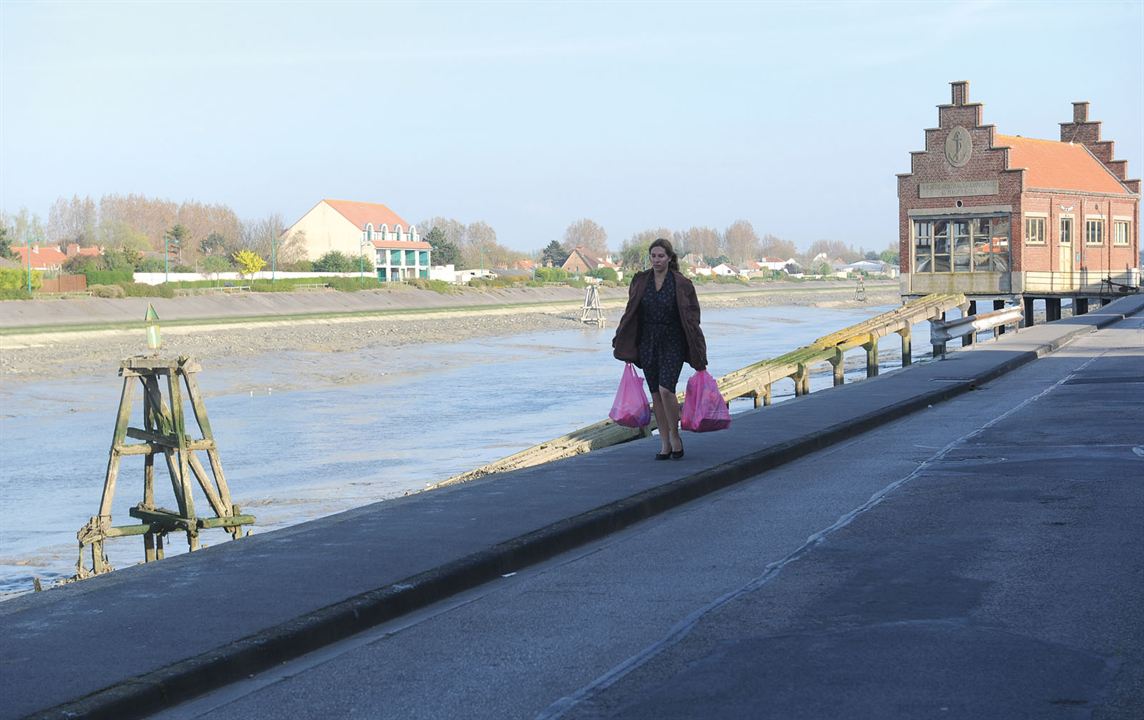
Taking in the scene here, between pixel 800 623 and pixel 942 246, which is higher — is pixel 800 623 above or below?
below

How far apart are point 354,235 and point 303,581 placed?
403ft

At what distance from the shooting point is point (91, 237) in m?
151

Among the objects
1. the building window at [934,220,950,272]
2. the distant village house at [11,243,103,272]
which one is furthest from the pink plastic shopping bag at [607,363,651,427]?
the distant village house at [11,243,103,272]

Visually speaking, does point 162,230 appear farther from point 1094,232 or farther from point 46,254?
point 1094,232

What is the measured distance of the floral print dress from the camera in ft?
40.1

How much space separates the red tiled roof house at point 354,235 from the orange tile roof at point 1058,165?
262ft

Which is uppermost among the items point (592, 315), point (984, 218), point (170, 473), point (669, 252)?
point (984, 218)

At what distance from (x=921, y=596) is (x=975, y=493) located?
153 inches

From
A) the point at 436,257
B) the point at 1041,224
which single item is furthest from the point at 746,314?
the point at 436,257

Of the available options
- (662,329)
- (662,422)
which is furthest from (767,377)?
(662,329)

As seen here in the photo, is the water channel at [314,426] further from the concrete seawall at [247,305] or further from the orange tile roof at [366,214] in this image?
the orange tile roof at [366,214]

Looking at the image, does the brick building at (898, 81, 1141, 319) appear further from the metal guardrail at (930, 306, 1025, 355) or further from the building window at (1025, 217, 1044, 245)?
the metal guardrail at (930, 306, 1025, 355)

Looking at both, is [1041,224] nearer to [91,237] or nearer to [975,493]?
[975,493]

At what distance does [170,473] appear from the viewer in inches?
597
